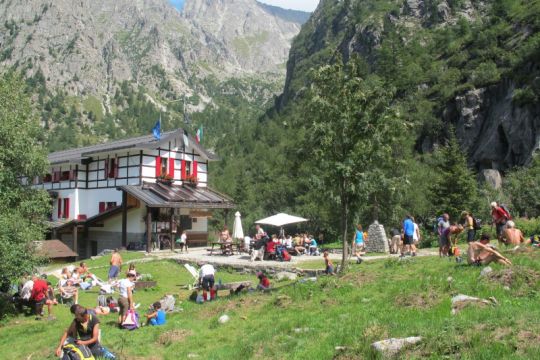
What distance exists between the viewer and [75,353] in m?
8.75

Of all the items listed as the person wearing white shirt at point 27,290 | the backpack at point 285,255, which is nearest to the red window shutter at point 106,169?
the backpack at point 285,255

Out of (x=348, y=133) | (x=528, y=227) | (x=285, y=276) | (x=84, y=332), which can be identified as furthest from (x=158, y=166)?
(x=84, y=332)

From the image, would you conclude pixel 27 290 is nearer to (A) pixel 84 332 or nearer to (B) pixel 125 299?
(B) pixel 125 299

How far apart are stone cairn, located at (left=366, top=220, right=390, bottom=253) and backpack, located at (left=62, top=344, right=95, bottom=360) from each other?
18800mm

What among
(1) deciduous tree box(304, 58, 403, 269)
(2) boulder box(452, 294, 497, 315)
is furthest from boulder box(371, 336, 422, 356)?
(1) deciduous tree box(304, 58, 403, 269)

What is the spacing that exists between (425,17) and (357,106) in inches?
4211

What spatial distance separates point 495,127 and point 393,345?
55.3m

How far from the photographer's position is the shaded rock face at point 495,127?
5109 cm

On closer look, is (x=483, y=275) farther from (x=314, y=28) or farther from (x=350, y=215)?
(x=314, y=28)

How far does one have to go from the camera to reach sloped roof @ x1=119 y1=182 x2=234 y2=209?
3359cm

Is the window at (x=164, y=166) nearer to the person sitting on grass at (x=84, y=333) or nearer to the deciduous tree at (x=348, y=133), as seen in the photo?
the deciduous tree at (x=348, y=133)

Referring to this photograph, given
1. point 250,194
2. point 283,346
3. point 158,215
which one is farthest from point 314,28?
point 283,346

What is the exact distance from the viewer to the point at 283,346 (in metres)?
8.79

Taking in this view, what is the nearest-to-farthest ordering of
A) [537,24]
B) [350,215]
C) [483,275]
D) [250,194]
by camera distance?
[483,275] → [350,215] → [537,24] → [250,194]
